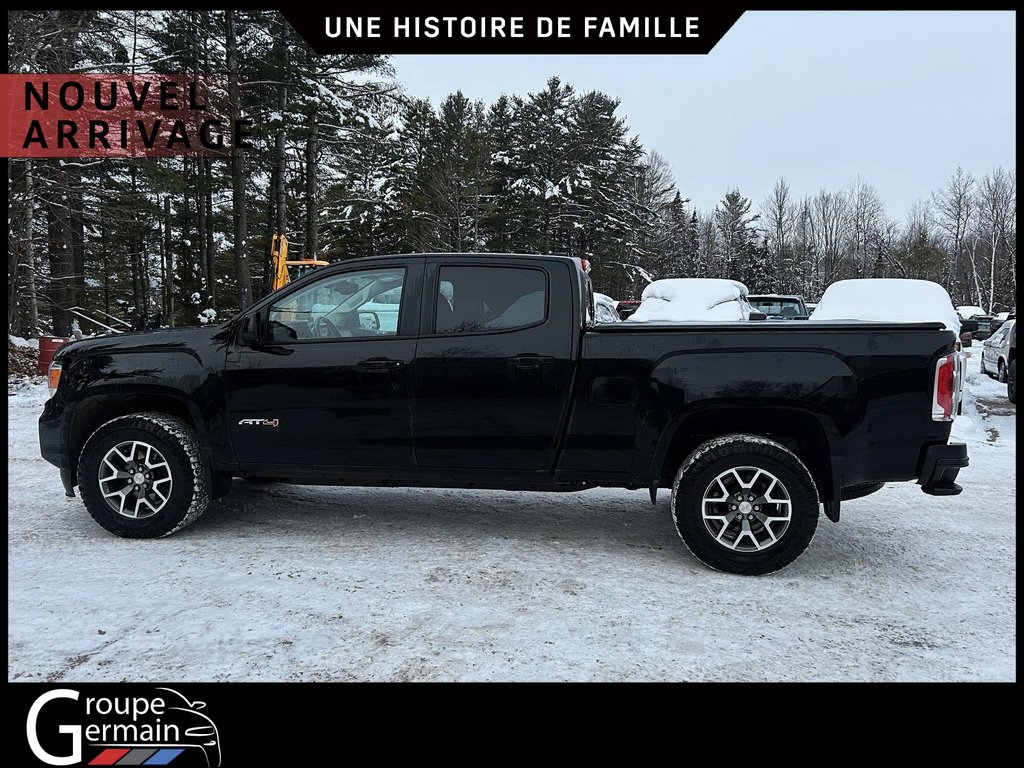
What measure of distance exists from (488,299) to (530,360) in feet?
1.72

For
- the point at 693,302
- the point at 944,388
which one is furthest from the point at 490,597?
the point at 693,302

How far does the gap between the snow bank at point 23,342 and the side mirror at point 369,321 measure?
16.4m

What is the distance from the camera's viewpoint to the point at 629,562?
14.2 feet

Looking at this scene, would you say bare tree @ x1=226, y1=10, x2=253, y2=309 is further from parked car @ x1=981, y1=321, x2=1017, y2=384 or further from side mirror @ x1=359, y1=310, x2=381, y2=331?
parked car @ x1=981, y1=321, x2=1017, y2=384

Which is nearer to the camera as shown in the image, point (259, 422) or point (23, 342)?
point (259, 422)

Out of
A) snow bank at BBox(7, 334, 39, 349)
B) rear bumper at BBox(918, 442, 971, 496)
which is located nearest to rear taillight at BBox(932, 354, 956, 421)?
rear bumper at BBox(918, 442, 971, 496)

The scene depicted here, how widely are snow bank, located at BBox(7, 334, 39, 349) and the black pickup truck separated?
1503cm

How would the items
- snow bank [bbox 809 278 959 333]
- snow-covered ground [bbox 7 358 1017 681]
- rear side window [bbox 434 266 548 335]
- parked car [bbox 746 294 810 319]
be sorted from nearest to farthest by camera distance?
snow-covered ground [bbox 7 358 1017 681] < rear side window [bbox 434 266 548 335] < snow bank [bbox 809 278 959 333] < parked car [bbox 746 294 810 319]

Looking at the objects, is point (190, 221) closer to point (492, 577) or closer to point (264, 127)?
point (264, 127)

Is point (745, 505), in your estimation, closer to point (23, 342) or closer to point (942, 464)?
point (942, 464)

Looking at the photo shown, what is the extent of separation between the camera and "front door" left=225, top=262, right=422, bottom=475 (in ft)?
14.8
